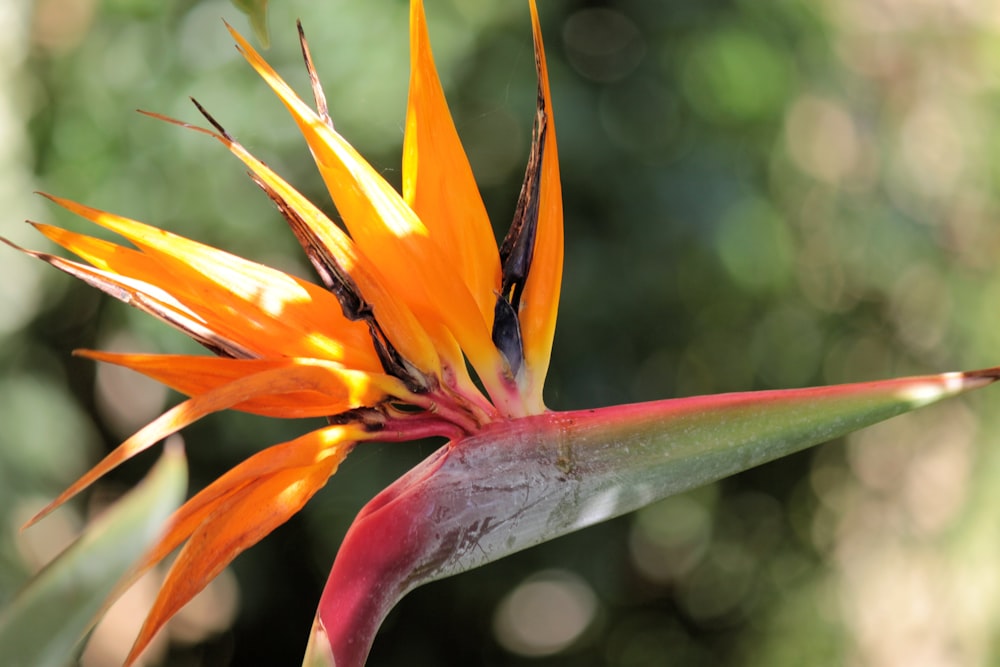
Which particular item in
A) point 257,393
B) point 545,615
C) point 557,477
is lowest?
point 545,615

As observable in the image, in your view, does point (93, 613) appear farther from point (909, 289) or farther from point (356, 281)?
point (909, 289)

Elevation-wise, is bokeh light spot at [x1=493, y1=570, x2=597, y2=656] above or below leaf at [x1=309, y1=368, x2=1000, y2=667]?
below

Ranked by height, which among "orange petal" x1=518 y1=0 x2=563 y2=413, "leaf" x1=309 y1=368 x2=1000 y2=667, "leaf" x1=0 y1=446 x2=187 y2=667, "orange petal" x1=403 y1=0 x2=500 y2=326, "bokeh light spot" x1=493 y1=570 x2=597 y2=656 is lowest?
"bokeh light spot" x1=493 y1=570 x2=597 y2=656

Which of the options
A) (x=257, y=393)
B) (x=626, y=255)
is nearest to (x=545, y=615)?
(x=626, y=255)

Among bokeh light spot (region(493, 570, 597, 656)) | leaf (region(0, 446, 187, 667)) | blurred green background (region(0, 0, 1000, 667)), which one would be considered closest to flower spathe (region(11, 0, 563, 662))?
leaf (region(0, 446, 187, 667))

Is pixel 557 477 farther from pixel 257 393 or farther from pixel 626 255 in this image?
pixel 626 255

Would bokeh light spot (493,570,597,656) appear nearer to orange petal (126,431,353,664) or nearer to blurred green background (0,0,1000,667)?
blurred green background (0,0,1000,667)
